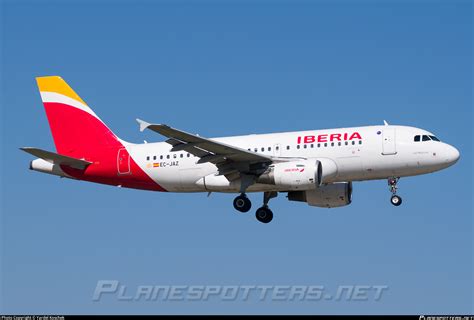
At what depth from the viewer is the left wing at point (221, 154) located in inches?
1769

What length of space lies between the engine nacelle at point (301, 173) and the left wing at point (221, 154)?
712 mm

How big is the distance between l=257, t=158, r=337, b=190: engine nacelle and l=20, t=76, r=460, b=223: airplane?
0.05 m

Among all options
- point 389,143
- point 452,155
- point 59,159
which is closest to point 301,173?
point 389,143

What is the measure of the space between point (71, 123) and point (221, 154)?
10040 millimetres

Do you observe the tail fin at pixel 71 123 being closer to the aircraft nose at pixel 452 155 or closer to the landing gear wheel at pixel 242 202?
the landing gear wheel at pixel 242 202

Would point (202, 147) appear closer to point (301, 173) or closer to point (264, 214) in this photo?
point (301, 173)

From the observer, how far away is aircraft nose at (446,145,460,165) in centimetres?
4681

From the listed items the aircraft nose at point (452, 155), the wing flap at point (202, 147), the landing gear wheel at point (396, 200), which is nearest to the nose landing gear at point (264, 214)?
the wing flap at point (202, 147)

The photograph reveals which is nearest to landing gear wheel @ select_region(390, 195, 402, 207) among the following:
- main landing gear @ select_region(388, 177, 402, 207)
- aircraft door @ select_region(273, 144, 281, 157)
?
main landing gear @ select_region(388, 177, 402, 207)

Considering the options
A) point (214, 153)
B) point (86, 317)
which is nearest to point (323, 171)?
point (214, 153)

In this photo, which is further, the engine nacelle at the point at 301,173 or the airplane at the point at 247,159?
the airplane at the point at 247,159

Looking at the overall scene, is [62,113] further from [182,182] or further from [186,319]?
[186,319]

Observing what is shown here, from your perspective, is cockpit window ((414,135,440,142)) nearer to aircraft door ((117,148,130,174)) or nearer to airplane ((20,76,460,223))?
airplane ((20,76,460,223))

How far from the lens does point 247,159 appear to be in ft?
156
